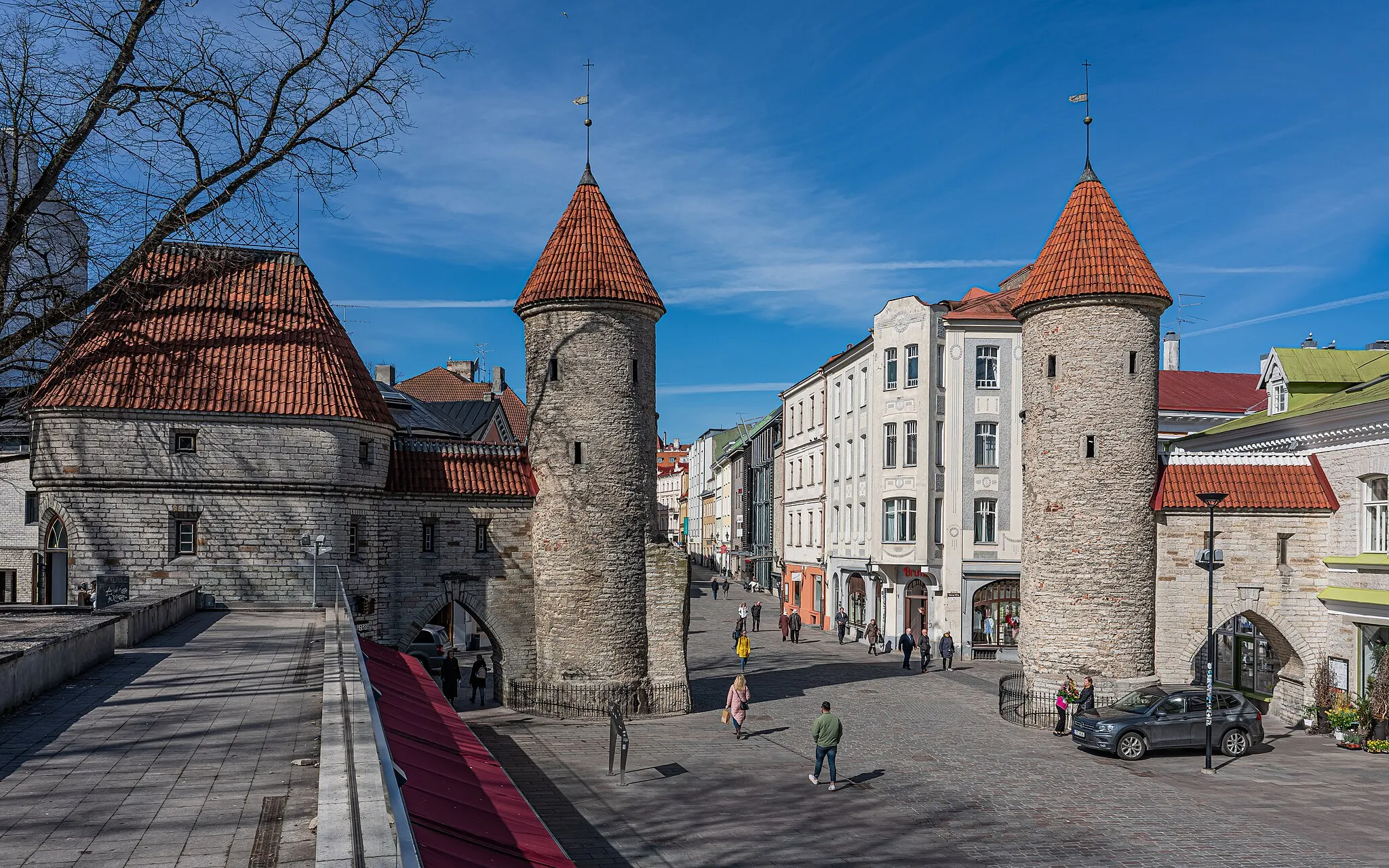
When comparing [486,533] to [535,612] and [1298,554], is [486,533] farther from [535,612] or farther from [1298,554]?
[1298,554]

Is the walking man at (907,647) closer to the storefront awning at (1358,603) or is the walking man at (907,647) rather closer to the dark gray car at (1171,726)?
the dark gray car at (1171,726)

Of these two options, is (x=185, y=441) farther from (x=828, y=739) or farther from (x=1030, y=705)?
(x=1030, y=705)

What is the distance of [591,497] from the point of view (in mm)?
27000

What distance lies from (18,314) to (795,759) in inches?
677

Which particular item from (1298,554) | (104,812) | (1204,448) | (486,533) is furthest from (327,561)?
(1204,448)

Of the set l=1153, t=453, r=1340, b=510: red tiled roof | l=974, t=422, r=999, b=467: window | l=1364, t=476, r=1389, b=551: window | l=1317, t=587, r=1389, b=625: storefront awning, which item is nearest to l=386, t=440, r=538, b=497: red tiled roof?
l=1153, t=453, r=1340, b=510: red tiled roof

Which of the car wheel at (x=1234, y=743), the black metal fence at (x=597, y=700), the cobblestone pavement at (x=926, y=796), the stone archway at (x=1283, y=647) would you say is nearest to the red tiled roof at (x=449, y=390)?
the black metal fence at (x=597, y=700)

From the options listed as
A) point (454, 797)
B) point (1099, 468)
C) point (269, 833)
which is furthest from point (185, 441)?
point (1099, 468)

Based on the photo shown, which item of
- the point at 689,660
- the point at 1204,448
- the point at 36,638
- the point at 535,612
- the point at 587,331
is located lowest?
the point at 689,660

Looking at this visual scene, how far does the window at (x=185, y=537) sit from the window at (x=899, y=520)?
82.8ft

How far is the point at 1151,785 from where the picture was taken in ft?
61.7

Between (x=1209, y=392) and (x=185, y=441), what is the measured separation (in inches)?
1567

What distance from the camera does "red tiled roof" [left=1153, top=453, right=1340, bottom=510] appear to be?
2578cm

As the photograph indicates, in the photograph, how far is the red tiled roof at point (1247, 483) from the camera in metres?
25.8
